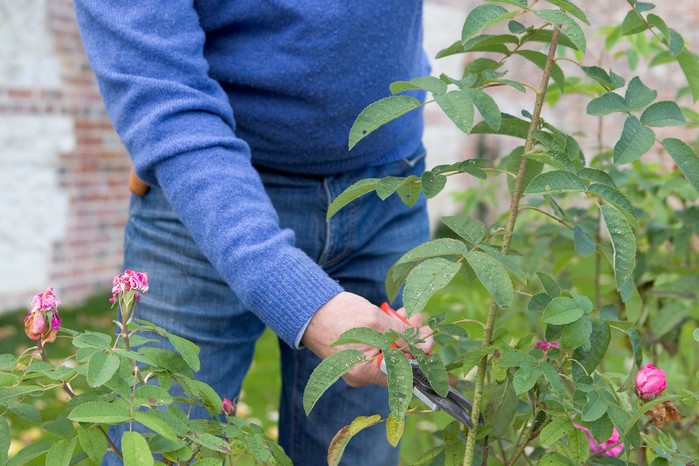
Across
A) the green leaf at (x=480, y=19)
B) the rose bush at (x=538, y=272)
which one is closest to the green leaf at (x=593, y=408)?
the rose bush at (x=538, y=272)

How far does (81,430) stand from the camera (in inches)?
36.3

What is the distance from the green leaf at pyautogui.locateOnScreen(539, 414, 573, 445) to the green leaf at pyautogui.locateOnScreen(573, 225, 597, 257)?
7.6 inches

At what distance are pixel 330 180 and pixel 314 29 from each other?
280mm

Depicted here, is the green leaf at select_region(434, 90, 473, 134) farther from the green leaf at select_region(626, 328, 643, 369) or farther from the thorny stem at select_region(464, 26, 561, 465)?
the green leaf at select_region(626, 328, 643, 369)

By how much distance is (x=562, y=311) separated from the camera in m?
1.01

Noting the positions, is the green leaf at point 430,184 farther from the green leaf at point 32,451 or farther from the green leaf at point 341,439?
the green leaf at point 32,451

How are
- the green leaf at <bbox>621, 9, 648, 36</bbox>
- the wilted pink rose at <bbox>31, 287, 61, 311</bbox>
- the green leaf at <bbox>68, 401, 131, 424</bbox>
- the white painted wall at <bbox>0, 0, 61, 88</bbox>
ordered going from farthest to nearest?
the white painted wall at <bbox>0, 0, 61, 88</bbox> < the green leaf at <bbox>621, 9, 648, 36</bbox> < the wilted pink rose at <bbox>31, 287, 61, 311</bbox> < the green leaf at <bbox>68, 401, 131, 424</bbox>

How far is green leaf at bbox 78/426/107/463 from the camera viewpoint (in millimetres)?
917

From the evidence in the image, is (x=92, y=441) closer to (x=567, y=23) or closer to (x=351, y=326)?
(x=351, y=326)

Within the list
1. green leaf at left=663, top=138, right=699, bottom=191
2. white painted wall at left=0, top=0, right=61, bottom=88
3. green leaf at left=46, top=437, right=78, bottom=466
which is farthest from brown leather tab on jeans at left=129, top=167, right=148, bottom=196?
white painted wall at left=0, top=0, right=61, bottom=88

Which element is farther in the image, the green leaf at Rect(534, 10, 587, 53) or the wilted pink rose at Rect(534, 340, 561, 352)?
the wilted pink rose at Rect(534, 340, 561, 352)

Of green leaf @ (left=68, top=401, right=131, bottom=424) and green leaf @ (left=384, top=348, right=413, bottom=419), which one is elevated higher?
green leaf @ (left=384, top=348, right=413, bottom=419)

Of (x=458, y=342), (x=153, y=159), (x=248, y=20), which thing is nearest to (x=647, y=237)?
(x=458, y=342)

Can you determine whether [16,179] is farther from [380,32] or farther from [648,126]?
[648,126]
